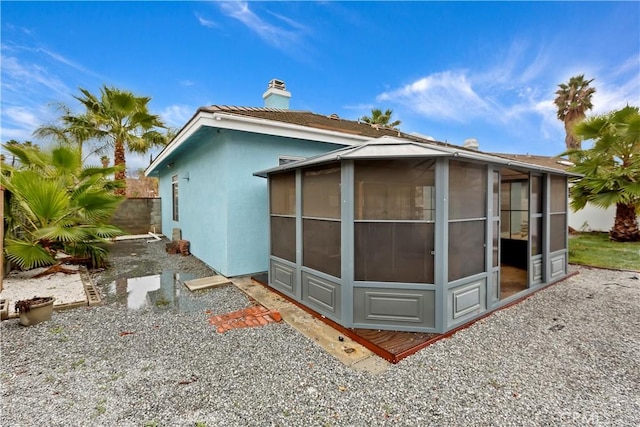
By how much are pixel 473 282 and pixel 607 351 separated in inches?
60.9

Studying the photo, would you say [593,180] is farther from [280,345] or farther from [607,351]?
[280,345]

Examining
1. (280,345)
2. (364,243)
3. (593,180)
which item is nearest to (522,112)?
(593,180)

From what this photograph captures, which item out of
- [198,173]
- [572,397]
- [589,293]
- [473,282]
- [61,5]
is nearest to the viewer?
[572,397]

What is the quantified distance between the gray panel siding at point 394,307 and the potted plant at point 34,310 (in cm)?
446

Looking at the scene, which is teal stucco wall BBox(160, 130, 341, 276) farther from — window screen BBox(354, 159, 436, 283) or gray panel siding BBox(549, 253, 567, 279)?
gray panel siding BBox(549, 253, 567, 279)

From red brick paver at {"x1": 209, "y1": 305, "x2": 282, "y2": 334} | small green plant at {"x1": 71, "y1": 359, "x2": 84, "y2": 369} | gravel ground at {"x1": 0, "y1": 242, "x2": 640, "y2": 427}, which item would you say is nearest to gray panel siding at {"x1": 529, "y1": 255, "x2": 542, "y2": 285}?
gravel ground at {"x1": 0, "y1": 242, "x2": 640, "y2": 427}

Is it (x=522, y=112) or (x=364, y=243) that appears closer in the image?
(x=364, y=243)

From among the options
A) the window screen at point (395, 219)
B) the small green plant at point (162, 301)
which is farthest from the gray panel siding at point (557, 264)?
the small green plant at point (162, 301)

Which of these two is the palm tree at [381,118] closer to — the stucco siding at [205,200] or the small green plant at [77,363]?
the stucco siding at [205,200]

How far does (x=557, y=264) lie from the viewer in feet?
20.3

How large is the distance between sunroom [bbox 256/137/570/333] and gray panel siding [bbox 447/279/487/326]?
0.05 ft

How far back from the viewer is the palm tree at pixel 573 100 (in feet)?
63.9

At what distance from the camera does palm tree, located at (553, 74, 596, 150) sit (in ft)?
63.9

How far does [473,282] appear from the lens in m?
4.14
